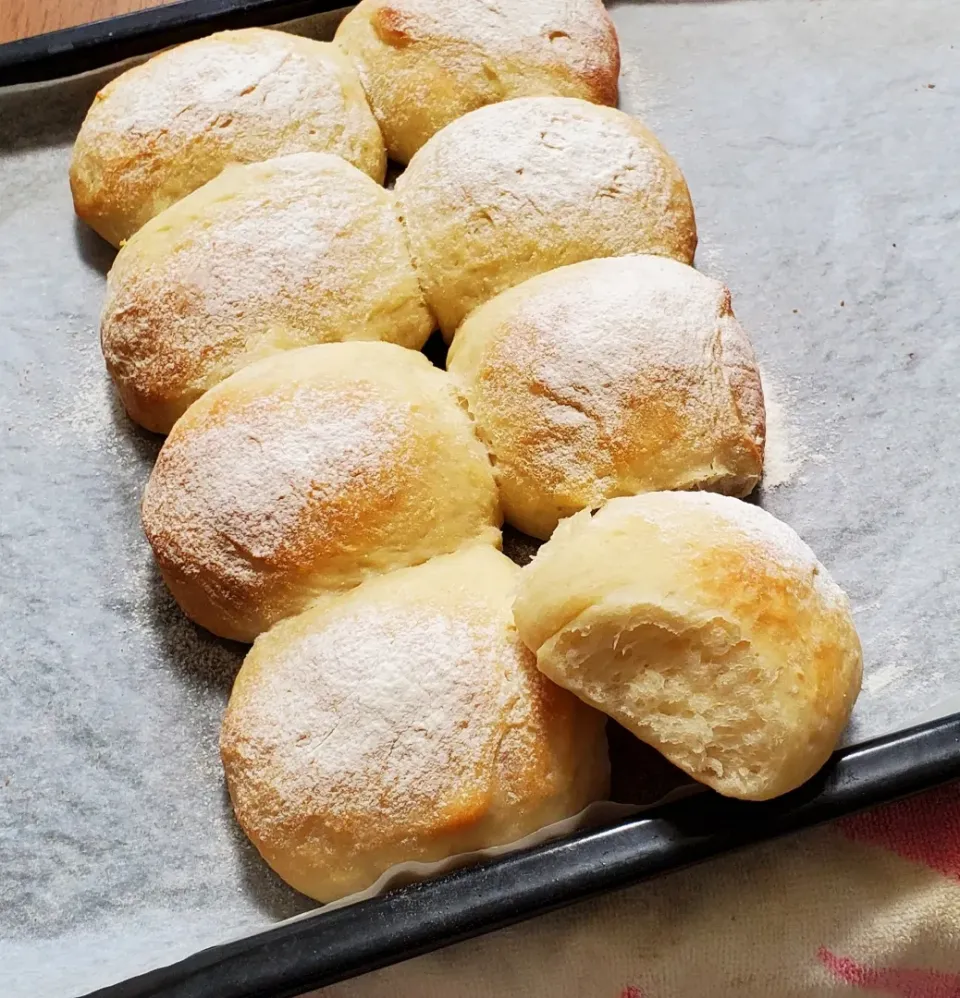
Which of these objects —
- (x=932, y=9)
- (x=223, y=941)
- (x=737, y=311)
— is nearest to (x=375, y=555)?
(x=223, y=941)

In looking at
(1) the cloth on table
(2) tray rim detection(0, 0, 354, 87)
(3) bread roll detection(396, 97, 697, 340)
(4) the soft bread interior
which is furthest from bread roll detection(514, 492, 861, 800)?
(2) tray rim detection(0, 0, 354, 87)

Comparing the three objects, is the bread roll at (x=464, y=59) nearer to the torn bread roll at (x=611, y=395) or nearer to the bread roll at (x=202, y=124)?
the bread roll at (x=202, y=124)

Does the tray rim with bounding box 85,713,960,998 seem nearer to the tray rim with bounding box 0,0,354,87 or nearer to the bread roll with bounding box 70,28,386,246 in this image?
A: the bread roll with bounding box 70,28,386,246

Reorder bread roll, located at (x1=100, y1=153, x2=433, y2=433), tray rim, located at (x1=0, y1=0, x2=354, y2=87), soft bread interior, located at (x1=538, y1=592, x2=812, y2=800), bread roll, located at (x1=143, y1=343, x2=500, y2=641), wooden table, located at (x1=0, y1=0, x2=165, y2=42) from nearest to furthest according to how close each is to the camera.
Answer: soft bread interior, located at (x1=538, y1=592, x2=812, y2=800) → bread roll, located at (x1=143, y1=343, x2=500, y2=641) → bread roll, located at (x1=100, y1=153, x2=433, y2=433) → tray rim, located at (x1=0, y1=0, x2=354, y2=87) → wooden table, located at (x1=0, y1=0, x2=165, y2=42)

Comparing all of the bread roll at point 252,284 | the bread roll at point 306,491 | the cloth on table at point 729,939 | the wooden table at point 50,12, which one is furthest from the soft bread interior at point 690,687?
the wooden table at point 50,12

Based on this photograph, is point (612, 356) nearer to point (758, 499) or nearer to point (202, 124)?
point (758, 499)

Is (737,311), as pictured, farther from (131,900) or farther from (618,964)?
(131,900)

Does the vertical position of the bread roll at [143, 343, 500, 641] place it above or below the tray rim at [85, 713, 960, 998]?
above
